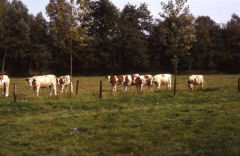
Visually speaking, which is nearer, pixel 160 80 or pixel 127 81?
pixel 127 81

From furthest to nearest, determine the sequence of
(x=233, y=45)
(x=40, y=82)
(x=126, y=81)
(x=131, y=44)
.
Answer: (x=233, y=45), (x=131, y=44), (x=126, y=81), (x=40, y=82)

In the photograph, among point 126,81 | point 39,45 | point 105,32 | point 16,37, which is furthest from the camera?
point 105,32

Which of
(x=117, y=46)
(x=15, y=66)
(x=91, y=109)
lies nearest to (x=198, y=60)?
(x=117, y=46)

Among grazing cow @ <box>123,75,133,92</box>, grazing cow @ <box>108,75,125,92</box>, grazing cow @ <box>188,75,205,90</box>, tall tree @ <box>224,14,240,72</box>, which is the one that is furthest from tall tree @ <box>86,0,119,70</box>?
grazing cow @ <box>188,75,205,90</box>

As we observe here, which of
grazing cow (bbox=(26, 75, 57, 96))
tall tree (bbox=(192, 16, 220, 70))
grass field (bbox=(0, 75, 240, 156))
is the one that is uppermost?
tall tree (bbox=(192, 16, 220, 70))

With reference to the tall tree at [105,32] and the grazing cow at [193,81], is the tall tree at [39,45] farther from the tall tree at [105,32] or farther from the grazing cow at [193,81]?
the grazing cow at [193,81]

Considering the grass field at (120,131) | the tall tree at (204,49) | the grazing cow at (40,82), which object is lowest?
the grass field at (120,131)

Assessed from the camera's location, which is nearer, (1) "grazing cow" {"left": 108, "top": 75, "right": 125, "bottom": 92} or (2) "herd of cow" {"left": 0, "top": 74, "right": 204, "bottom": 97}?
(2) "herd of cow" {"left": 0, "top": 74, "right": 204, "bottom": 97}

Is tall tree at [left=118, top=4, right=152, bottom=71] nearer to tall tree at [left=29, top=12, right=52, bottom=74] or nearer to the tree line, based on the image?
the tree line

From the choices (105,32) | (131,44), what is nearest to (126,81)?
(131,44)

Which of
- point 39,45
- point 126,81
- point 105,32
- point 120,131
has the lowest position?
point 120,131

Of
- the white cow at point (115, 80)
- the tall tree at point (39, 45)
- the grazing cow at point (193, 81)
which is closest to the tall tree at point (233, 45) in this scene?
the grazing cow at point (193, 81)

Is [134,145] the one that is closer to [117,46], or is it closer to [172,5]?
[172,5]

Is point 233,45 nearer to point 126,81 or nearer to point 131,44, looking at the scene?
point 131,44
